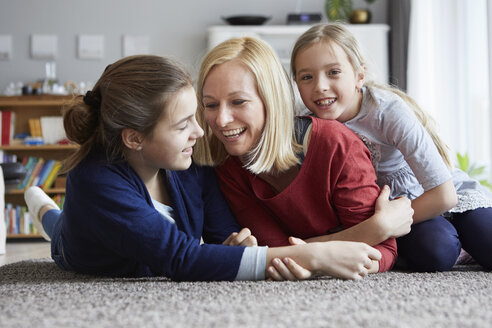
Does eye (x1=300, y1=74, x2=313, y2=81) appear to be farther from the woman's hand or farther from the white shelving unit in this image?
the white shelving unit

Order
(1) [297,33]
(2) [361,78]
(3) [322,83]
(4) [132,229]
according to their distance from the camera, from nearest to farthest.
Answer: (4) [132,229] → (3) [322,83] → (2) [361,78] → (1) [297,33]

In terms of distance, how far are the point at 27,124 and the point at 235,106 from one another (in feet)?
11.0

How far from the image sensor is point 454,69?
402cm

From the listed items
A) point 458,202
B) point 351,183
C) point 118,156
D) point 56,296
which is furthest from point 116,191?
point 458,202

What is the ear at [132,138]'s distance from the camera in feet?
4.86

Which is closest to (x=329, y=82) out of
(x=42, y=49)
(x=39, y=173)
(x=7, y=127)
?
(x=39, y=173)

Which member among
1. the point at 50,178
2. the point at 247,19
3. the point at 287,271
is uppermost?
the point at 247,19

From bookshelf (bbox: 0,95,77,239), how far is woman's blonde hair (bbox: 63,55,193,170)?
286 cm

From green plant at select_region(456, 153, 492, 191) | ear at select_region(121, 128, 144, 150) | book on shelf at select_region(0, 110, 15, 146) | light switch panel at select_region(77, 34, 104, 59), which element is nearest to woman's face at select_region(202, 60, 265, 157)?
ear at select_region(121, 128, 144, 150)

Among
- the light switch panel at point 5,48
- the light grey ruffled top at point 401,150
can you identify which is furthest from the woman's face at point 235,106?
the light switch panel at point 5,48

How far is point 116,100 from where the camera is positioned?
145 cm

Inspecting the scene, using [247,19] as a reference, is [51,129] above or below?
below

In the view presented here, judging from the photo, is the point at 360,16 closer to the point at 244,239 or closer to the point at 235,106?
the point at 235,106

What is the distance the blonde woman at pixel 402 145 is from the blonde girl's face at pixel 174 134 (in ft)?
1.49
